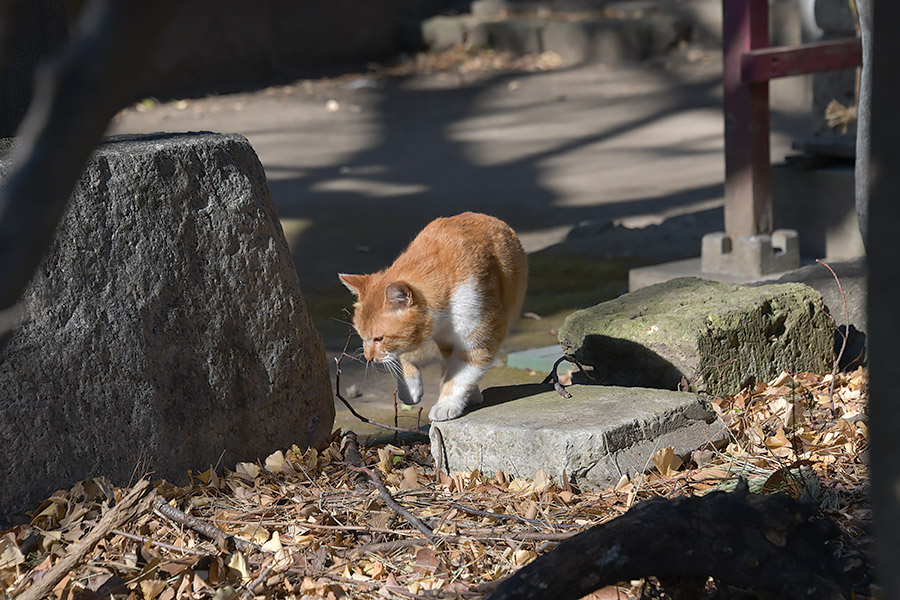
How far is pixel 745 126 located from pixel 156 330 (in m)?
3.39

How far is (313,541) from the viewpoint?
2.50 meters

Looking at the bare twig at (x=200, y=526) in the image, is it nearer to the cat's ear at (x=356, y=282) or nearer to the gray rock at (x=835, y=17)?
the cat's ear at (x=356, y=282)

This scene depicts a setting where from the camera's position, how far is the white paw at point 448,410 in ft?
10.2

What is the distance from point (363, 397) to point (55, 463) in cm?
199

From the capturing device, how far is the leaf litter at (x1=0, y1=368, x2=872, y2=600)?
2305 mm

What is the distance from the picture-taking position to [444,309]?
3100mm

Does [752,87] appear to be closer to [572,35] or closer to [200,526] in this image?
[200,526]

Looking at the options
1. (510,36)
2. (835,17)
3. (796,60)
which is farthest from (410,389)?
(510,36)

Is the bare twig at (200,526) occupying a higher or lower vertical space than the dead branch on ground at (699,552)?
lower

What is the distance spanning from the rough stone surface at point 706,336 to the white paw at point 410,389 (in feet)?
2.51

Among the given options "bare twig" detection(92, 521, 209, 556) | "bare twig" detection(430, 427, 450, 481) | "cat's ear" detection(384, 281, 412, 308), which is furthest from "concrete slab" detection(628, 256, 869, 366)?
"bare twig" detection(92, 521, 209, 556)

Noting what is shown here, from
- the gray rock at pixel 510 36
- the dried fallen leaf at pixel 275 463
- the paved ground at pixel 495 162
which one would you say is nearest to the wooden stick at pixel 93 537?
the dried fallen leaf at pixel 275 463

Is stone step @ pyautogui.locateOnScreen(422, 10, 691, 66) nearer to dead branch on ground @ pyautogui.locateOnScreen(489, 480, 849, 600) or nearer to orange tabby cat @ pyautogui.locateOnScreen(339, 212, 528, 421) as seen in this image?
orange tabby cat @ pyautogui.locateOnScreen(339, 212, 528, 421)

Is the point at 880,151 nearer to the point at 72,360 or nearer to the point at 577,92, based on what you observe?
the point at 72,360
